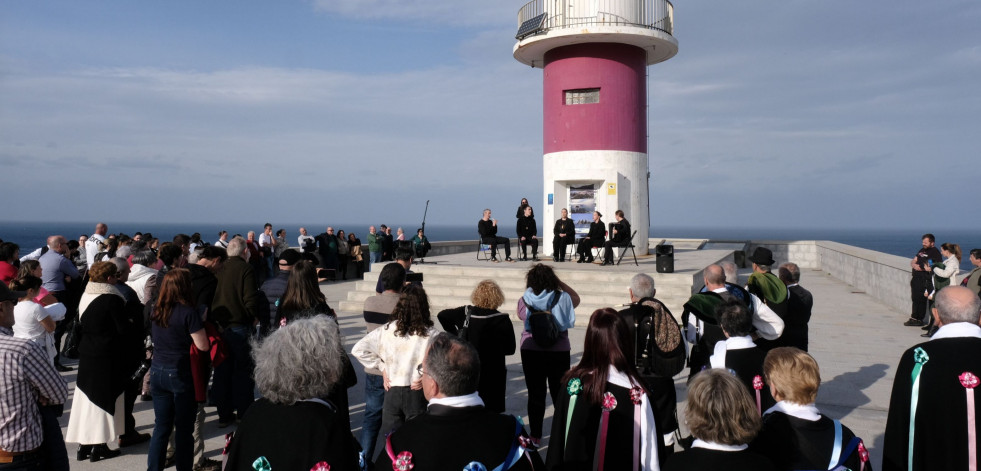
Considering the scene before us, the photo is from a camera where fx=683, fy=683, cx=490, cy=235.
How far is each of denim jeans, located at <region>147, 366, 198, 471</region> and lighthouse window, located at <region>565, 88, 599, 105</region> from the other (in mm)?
13235

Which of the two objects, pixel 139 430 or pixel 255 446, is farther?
pixel 139 430

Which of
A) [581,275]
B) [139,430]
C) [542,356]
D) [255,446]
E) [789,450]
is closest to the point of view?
[255,446]

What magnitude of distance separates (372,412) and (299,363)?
241 cm

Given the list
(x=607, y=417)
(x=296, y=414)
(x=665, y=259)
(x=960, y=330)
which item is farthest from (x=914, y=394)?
(x=665, y=259)

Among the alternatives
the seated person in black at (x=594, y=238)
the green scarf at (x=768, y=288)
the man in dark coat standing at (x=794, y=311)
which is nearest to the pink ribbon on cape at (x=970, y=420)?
the green scarf at (x=768, y=288)

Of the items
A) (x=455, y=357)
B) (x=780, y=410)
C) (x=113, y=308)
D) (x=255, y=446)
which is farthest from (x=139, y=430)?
(x=780, y=410)

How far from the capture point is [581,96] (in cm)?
1645

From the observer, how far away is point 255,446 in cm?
261

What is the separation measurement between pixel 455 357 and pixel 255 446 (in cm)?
83

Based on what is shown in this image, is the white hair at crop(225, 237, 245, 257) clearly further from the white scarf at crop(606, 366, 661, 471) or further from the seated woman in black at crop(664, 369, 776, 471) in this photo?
the seated woman in black at crop(664, 369, 776, 471)

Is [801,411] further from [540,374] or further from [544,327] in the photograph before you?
[540,374]

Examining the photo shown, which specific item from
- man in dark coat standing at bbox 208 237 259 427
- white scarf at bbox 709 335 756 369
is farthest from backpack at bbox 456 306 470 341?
man in dark coat standing at bbox 208 237 259 427

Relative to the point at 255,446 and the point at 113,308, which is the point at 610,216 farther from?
the point at 255,446

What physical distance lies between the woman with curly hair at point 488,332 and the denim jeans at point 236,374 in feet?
6.07
